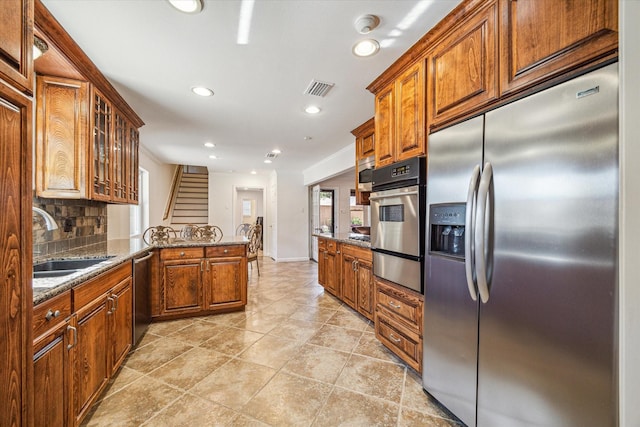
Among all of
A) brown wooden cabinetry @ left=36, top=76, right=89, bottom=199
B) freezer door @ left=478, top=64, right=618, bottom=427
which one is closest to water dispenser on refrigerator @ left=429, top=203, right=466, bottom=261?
freezer door @ left=478, top=64, right=618, bottom=427

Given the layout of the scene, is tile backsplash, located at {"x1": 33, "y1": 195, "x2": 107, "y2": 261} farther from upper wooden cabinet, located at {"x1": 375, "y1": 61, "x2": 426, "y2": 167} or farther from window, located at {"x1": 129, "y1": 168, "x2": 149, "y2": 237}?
upper wooden cabinet, located at {"x1": 375, "y1": 61, "x2": 426, "y2": 167}

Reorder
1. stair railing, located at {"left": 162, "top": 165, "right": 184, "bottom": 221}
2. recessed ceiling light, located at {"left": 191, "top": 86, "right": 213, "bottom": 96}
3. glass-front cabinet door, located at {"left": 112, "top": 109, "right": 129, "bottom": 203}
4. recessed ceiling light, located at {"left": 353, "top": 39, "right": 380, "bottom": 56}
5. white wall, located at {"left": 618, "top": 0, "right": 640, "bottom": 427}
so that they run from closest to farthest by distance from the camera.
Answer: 1. white wall, located at {"left": 618, "top": 0, "right": 640, "bottom": 427}
2. recessed ceiling light, located at {"left": 353, "top": 39, "right": 380, "bottom": 56}
3. recessed ceiling light, located at {"left": 191, "top": 86, "right": 213, "bottom": 96}
4. glass-front cabinet door, located at {"left": 112, "top": 109, "right": 129, "bottom": 203}
5. stair railing, located at {"left": 162, "top": 165, "right": 184, "bottom": 221}

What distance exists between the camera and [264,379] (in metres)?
1.95

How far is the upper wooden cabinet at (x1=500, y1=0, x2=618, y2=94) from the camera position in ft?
3.16

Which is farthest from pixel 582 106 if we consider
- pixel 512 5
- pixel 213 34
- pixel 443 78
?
pixel 213 34

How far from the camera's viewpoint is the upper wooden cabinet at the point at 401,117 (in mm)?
1854

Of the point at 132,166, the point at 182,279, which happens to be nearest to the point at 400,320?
the point at 182,279

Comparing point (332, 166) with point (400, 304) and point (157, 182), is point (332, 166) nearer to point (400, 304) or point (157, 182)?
point (400, 304)

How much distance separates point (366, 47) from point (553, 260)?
168 cm

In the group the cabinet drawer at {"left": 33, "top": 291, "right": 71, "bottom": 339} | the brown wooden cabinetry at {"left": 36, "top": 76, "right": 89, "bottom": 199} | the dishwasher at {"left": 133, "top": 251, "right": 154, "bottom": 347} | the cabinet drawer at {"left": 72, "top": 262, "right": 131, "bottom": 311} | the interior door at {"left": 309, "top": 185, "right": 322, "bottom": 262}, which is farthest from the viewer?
the interior door at {"left": 309, "top": 185, "right": 322, "bottom": 262}

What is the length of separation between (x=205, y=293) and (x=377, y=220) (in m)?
2.21

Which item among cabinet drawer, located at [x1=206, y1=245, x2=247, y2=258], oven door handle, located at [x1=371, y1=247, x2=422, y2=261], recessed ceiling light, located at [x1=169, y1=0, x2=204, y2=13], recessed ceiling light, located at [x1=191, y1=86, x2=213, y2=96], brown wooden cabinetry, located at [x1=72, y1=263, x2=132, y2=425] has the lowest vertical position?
brown wooden cabinetry, located at [x1=72, y1=263, x2=132, y2=425]

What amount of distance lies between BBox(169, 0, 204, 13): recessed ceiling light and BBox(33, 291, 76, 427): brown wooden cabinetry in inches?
62.7

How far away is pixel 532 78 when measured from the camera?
1177 mm
